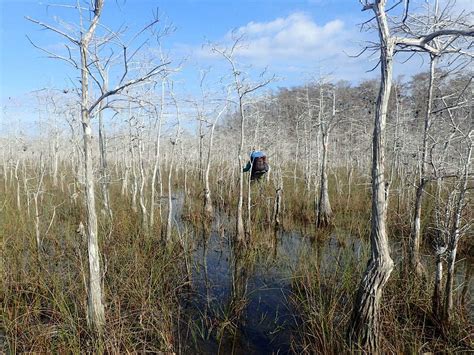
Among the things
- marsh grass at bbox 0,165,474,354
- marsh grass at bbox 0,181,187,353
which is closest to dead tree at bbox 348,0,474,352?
marsh grass at bbox 0,165,474,354

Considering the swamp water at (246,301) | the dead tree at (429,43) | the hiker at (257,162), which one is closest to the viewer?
the dead tree at (429,43)

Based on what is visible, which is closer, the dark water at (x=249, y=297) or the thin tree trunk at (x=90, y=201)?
the thin tree trunk at (x=90, y=201)

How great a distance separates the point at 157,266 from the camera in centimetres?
626

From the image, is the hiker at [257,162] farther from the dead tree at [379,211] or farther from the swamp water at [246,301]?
the dead tree at [379,211]

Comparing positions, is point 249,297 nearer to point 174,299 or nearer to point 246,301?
point 246,301

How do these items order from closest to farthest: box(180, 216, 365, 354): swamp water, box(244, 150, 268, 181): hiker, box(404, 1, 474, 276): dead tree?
box(404, 1, 474, 276): dead tree < box(180, 216, 365, 354): swamp water < box(244, 150, 268, 181): hiker

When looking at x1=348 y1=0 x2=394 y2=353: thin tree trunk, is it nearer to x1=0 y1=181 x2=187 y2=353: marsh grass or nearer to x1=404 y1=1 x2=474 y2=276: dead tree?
x1=404 y1=1 x2=474 y2=276: dead tree

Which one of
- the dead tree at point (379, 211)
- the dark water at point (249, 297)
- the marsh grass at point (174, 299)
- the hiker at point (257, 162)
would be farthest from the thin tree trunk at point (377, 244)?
the hiker at point (257, 162)

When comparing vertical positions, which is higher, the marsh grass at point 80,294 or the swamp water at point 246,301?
the marsh grass at point 80,294

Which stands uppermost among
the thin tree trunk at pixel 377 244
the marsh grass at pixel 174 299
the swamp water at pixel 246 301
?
the thin tree trunk at pixel 377 244

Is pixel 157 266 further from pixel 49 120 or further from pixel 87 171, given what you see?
pixel 49 120

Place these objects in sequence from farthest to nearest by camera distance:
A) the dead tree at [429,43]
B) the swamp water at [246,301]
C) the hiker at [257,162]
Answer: the hiker at [257,162] → the swamp water at [246,301] → the dead tree at [429,43]

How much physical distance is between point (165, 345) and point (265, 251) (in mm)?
5551

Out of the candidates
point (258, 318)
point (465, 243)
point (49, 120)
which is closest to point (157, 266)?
point (258, 318)
